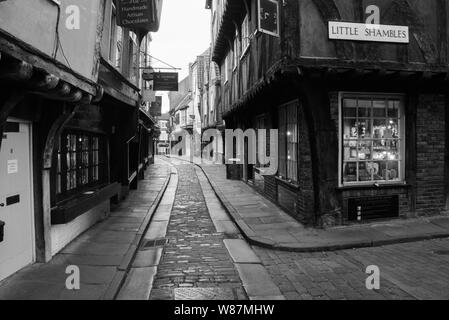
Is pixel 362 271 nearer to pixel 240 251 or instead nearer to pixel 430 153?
pixel 240 251

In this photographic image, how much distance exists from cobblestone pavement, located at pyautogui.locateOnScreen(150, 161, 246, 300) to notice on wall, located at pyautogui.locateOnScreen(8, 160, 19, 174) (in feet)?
8.63

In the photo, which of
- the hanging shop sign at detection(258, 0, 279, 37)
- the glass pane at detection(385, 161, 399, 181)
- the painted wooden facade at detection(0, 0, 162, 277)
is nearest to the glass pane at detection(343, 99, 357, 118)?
the glass pane at detection(385, 161, 399, 181)

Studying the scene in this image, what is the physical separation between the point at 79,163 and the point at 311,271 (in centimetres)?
555

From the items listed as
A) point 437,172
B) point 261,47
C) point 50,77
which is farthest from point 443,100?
point 50,77

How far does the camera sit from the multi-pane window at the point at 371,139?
867 centimetres

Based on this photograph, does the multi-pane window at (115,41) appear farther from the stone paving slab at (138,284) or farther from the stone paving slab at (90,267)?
the stone paving slab at (138,284)

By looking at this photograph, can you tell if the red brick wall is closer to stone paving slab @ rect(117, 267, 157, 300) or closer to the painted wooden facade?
stone paving slab @ rect(117, 267, 157, 300)

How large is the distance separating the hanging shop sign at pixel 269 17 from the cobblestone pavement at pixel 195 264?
4450mm

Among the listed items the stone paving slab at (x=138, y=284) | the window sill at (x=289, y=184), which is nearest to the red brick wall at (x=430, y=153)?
the window sill at (x=289, y=184)

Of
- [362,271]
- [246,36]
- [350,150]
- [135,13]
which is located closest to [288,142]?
[350,150]

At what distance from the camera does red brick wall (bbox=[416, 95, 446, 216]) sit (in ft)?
29.2

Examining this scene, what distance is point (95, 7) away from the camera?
6.87 metres
